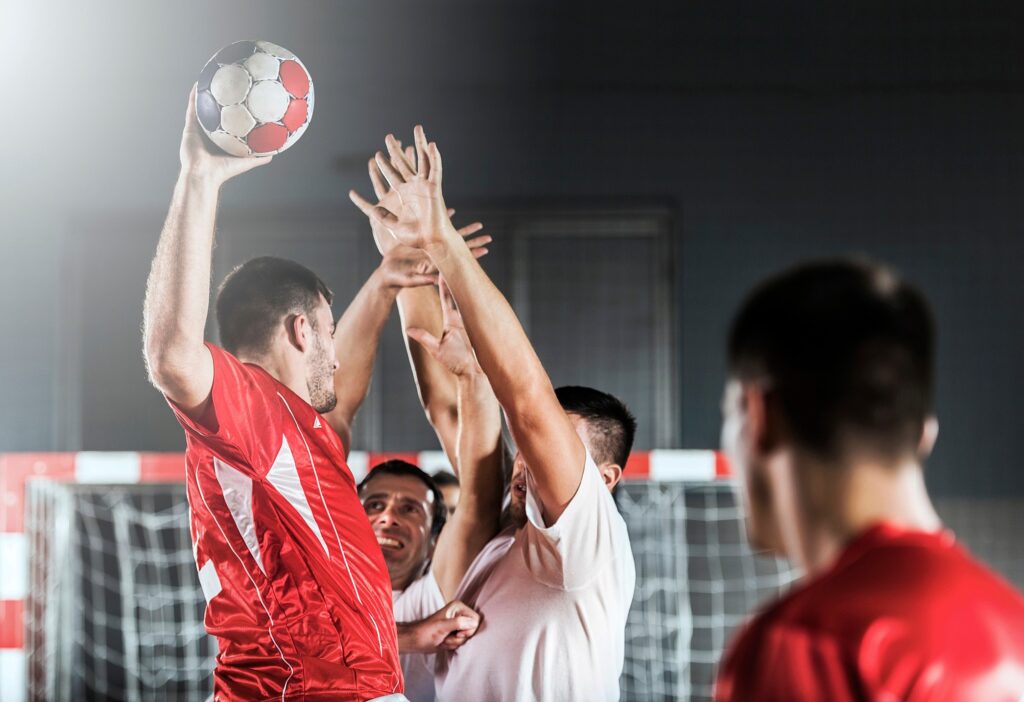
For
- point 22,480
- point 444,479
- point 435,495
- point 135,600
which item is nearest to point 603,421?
point 435,495

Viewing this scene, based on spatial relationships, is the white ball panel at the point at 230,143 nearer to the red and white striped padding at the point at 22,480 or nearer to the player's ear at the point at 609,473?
the player's ear at the point at 609,473

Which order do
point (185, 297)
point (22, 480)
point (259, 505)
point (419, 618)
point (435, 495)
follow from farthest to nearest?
point (22, 480), point (435, 495), point (419, 618), point (259, 505), point (185, 297)

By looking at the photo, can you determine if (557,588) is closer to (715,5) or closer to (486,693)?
(486,693)

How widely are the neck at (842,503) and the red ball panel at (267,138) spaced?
1583 millimetres

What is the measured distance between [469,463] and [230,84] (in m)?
1.08

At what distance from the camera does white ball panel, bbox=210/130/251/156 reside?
2281mm

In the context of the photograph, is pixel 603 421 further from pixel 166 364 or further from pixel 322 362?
pixel 166 364

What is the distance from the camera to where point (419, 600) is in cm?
287

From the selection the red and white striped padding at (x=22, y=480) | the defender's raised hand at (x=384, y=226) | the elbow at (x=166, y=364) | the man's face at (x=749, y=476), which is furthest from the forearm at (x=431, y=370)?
the man's face at (x=749, y=476)

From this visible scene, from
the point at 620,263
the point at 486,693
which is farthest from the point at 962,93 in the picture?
→ the point at 486,693

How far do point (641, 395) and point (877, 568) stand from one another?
5.25m

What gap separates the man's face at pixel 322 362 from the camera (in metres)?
2.56

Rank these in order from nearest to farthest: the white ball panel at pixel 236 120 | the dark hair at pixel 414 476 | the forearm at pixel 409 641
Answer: the white ball panel at pixel 236 120 → the forearm at pixel 409 641 → the dark hair at pixel 414 476

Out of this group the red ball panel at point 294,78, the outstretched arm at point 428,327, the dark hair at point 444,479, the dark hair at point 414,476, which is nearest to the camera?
the red ball panel at point 294,78
